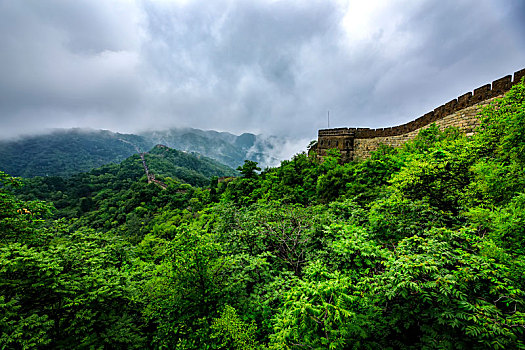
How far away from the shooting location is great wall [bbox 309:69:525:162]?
804cm

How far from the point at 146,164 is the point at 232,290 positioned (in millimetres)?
82631

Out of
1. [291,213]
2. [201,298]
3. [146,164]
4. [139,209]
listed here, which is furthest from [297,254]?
[146,164]

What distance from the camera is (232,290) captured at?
4109 mm

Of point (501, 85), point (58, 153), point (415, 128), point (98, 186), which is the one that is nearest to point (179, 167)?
point (98, 186)

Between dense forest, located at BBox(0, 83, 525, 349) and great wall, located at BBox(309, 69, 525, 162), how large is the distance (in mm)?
4501

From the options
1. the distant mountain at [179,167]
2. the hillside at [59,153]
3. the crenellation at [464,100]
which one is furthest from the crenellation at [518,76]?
the hillside at [59,153]

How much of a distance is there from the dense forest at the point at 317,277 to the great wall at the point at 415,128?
177 inches

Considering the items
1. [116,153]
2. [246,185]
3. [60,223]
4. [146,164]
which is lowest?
[60,223]

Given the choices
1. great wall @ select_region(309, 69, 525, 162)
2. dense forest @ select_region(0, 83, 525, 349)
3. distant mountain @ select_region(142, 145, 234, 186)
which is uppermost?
distant mountain @ select_region(142, 145, 234, 186)

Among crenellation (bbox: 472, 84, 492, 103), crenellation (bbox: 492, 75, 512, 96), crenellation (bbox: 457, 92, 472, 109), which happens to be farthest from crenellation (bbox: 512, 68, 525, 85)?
crenellation (bbox: 457, 92, 472, 109)

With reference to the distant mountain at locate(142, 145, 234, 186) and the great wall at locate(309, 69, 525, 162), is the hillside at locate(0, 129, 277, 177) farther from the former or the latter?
the great wall at locate(309, 69, 525, 162)

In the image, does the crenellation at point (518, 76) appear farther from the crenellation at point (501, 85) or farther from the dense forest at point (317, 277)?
the dense forest at point (317, 277)

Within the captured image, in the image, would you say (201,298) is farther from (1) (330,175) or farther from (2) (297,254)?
(1) (330,175)

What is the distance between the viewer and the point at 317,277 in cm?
340
